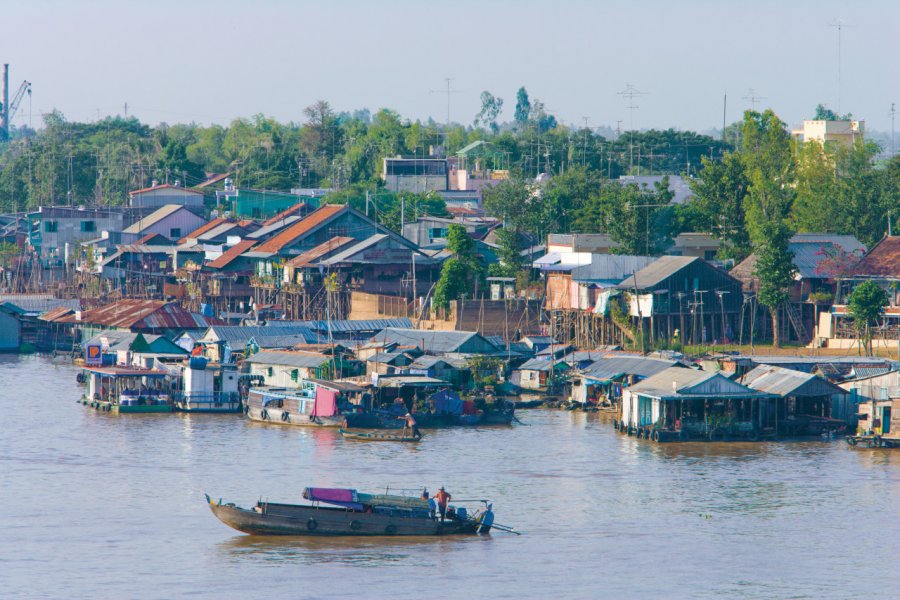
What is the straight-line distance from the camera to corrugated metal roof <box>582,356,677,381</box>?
139 ft

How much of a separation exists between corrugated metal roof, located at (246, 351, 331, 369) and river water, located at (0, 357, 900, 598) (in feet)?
10.1

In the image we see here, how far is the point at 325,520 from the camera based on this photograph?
27.7 metres

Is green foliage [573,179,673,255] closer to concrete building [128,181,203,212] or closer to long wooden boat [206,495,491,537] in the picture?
long wooden boat [206,495,491,537]

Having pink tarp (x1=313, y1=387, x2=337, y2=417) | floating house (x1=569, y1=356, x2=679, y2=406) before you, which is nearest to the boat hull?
pink tarp (x1=313, y1=387, x2=337, y2=417)

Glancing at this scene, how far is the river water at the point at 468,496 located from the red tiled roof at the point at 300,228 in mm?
26042

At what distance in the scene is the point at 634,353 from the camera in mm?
48906

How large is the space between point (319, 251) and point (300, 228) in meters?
4.22

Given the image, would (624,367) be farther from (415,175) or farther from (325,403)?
(415,175)

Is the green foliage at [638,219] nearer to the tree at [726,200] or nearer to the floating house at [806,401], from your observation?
the tree at [726,200]

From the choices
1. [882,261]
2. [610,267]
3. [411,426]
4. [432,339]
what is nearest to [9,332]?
[432,339]

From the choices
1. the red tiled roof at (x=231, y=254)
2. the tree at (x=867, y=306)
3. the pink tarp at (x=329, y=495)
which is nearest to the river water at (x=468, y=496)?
the pink tarp at (x=329, y=495)

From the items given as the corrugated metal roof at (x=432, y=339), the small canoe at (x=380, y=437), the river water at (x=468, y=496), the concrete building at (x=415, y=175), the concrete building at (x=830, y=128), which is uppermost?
the concrete building at (x=830, y=128)

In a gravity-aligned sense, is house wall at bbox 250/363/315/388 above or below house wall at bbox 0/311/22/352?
below

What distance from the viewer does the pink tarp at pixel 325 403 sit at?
3997cm
